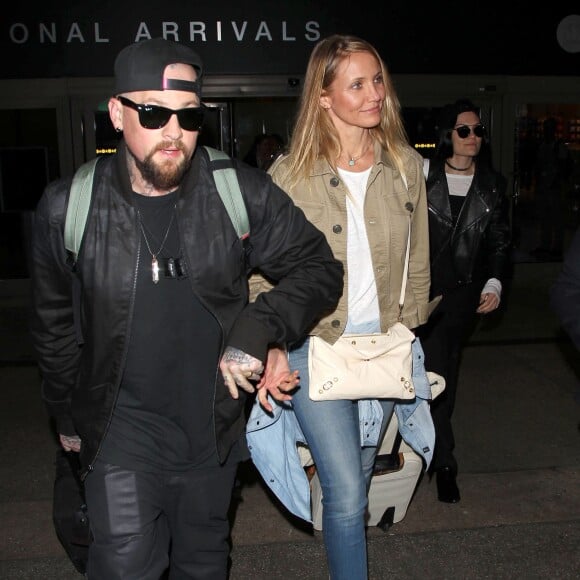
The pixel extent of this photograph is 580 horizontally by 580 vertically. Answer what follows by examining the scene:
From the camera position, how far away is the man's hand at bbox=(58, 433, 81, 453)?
10.1 feet

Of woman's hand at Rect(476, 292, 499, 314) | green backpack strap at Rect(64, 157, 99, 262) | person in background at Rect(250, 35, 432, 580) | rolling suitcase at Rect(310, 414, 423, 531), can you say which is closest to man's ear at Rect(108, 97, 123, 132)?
green backpack strap at Rect(64, 157, 99, 262)

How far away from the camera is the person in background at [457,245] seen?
15.3 ft

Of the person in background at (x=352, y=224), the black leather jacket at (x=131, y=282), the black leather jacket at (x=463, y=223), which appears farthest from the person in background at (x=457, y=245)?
the black leather jacket at (x=131, y=282)

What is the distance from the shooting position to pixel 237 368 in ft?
8.70

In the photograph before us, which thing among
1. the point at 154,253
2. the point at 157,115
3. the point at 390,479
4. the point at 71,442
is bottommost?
the point at 390,479

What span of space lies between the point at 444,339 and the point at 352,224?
1.57 meters

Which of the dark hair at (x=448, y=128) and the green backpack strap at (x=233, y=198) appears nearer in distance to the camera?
the green backpack strap at (x=233, y=198)

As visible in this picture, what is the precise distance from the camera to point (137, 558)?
2812mm

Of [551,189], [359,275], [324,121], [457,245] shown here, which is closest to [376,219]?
[359,275]

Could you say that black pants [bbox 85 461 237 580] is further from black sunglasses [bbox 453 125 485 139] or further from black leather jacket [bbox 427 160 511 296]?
black sunglasses [bbox 453 125 485 139]

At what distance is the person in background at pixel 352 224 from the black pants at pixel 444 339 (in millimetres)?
1095

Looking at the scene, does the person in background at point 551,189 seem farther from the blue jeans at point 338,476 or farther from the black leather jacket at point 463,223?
the blue jeans at point 338,476

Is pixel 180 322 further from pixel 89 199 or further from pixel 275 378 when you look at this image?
pixel 89 199

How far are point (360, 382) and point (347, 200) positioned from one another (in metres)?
0.72
